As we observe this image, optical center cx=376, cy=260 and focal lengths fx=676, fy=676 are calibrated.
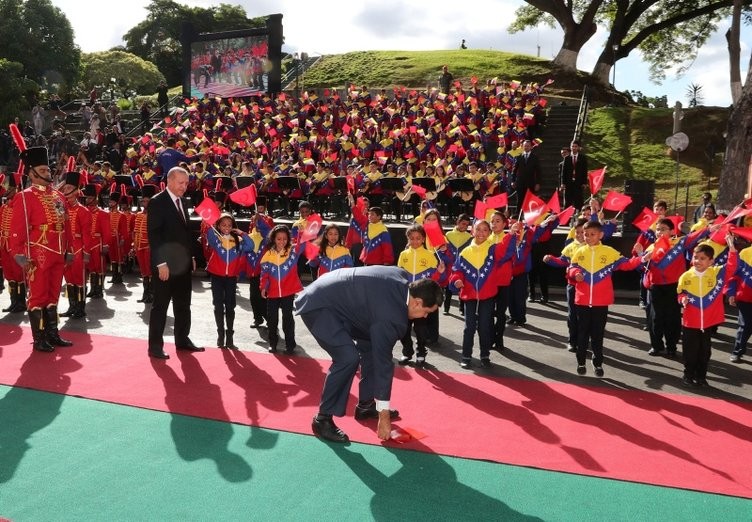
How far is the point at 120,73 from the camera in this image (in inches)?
2190

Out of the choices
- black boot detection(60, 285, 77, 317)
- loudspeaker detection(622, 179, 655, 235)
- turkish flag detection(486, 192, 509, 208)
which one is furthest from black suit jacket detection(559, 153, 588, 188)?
black boot detection(60, 285, 77, 317)

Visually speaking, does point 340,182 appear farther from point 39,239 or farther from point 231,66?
point 231,66

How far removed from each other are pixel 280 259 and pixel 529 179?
26.7 ft

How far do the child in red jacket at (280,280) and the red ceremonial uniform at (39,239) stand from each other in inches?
102

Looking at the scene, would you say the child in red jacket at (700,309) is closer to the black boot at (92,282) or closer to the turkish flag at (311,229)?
the turkish flag at (311,229)

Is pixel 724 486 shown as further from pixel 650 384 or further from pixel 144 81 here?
pixel 144 81

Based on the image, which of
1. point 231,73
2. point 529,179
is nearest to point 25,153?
point 529,179

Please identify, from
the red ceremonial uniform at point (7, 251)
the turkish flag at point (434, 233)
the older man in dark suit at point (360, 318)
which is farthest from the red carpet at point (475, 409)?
the red ceremonial uniform at point (7, 251)

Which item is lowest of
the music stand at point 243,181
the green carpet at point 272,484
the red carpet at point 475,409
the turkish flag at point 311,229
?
the red carpet at point 475,409

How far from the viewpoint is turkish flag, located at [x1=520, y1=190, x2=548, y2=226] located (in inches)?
387

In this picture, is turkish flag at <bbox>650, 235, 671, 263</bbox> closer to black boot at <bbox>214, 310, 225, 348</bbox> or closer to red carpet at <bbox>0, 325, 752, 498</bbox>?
Answer: red carpet at <bbox>0, 325, 752, 498</bbox>

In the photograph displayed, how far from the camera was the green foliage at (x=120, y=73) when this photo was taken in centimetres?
5550

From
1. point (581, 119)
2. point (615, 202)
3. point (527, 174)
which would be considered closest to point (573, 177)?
point (527, 174)

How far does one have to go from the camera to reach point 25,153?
8219 mm
